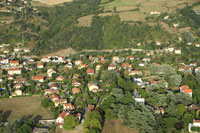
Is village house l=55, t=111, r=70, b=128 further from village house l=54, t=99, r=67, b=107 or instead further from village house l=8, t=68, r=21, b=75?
village house l=8, t=68, r=21, b=75

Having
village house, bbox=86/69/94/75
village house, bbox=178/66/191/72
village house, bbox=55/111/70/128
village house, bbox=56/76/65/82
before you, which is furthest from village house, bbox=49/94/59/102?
village house, bbox=178/66/191/72

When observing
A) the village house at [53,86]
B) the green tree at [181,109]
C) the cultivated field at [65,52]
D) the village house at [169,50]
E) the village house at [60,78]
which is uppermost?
the cultivated field at [65,52]

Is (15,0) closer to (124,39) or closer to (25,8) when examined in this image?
(25,8)

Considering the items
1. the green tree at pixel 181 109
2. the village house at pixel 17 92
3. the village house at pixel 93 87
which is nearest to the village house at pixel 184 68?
the green tree at pixel 181 109

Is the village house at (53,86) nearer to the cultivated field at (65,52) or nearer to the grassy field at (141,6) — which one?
the cultivated field at (65,52)

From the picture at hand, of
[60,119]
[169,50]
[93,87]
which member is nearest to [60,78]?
[93,87]
